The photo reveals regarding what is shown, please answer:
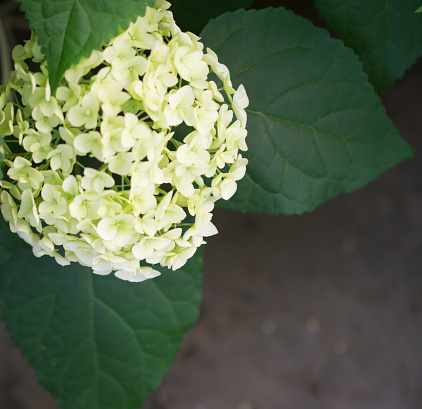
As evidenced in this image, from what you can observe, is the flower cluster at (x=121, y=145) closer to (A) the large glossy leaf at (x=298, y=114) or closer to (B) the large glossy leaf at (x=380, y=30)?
(A) the large glossy leaf at (x=298, y=114)

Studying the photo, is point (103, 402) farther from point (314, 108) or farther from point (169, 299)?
point (314, 108)

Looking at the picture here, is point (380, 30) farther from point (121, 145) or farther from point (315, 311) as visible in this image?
point (315, 311)

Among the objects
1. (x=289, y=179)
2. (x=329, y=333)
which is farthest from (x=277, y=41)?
(x=329, y=333)

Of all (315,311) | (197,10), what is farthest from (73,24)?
(315,311)

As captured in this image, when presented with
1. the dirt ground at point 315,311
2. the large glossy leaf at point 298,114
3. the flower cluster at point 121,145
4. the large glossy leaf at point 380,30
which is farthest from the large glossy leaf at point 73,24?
the dirt ground at point 315,311

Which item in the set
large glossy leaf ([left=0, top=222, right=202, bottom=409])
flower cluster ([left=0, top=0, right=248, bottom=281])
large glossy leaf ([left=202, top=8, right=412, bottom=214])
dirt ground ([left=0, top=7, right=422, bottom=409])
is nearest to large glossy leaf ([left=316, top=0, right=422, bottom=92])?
large glossy leaf ([left=202, top=8, right=412, bottom=214])

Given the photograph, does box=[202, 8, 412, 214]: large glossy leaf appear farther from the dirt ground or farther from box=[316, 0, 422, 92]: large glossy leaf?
the dirt ground
